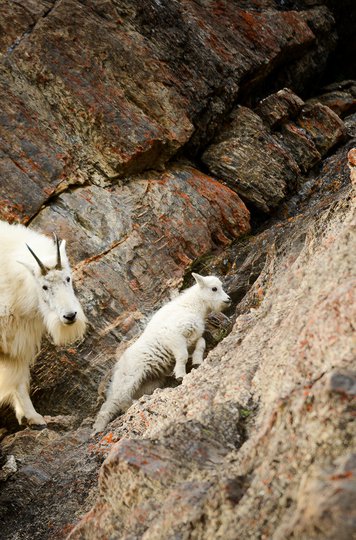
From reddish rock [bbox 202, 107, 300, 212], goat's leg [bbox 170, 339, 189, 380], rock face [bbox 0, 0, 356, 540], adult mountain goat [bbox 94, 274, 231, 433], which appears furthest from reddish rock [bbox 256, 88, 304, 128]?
goat's leg [bbox 170, 339, 189, 380]

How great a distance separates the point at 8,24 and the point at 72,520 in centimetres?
785

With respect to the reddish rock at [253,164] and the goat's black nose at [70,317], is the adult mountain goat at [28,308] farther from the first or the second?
the reddish rock at [253,164]

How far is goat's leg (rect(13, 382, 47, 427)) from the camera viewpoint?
7.41 metres

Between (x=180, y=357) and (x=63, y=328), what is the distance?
1424 mm

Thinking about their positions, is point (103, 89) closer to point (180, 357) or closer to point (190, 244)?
point (190, 244)

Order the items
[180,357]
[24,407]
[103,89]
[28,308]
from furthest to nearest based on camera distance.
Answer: [103,89] → [180,357] → [24,407] → [28,308]

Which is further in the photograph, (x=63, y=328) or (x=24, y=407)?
(x=24, y=407)

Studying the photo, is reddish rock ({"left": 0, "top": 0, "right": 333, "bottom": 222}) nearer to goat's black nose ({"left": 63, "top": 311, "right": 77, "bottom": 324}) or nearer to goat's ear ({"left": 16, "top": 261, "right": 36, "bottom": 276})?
goat's ear ({"left": 16, "top": 261, "right": 36, "bottom": 276})

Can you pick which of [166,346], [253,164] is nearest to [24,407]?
[166,346]

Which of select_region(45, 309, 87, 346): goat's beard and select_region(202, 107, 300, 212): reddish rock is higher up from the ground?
select_region(202, 107, 300, 212): reddish rock

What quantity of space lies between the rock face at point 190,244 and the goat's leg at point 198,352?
0.30 metres

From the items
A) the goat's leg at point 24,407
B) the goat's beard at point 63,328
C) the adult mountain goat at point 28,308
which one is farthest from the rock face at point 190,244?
the goat's beard at point 63,328

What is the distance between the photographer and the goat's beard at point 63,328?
718 centimetres

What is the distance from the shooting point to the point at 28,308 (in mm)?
7395
